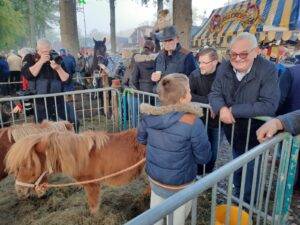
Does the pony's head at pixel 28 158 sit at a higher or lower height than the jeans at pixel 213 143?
higher

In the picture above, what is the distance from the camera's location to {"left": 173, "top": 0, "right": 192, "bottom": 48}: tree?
830 cm

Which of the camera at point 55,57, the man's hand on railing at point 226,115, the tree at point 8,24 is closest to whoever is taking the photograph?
the man's hand on railing at point 226,115

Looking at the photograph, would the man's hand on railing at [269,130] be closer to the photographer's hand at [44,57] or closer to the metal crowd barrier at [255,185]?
the metal crowd barrier at [255,185]

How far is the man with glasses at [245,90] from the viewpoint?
2881mm

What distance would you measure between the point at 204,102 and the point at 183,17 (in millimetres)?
5242

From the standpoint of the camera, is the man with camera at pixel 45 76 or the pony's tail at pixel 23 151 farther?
the man with camera at pixel 45 76

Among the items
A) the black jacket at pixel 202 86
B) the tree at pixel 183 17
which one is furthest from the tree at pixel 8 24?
the black jacket at pixel 202 86

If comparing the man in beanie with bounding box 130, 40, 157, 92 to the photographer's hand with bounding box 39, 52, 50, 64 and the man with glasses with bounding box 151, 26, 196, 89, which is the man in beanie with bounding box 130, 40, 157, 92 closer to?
the man with glasses with bounding box 151, 26, 196, 89

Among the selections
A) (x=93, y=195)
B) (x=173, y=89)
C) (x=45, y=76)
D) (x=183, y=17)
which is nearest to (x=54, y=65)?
(x=45, y=76)

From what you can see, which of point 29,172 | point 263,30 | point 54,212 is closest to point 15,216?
point 54,212

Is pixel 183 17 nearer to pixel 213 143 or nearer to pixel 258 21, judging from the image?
pixel 258 21

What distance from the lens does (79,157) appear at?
9.98ft

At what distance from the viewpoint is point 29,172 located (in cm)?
289

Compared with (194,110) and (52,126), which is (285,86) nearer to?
(194,110)
